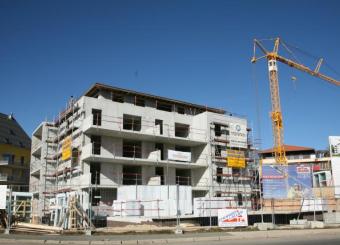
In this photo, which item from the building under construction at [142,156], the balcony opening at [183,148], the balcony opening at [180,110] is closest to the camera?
the building under construction at [142,156]

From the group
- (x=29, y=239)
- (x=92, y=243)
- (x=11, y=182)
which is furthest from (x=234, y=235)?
(x=11, y=182)

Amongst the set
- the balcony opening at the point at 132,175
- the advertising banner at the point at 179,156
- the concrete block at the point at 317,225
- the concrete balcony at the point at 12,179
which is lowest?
the concrete block at the point at 317,225

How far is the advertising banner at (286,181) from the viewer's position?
2858 centimetres

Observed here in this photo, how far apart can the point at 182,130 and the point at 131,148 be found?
751 cm

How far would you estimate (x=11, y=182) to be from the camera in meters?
60.3

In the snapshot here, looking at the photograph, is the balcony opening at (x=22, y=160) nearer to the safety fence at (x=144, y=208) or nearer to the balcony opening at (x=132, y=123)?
the safety fence at (x=144, y=208)

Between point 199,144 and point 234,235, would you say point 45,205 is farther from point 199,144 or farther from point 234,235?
point 234,235

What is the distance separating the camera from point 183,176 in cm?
4375

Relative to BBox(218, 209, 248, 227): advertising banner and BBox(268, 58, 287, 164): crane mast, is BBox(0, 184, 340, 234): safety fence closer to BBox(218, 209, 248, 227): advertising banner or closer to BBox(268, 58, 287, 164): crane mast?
BBox(218, 209, 248, 227): advertising banner

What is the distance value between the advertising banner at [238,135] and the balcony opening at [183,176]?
19.0ft

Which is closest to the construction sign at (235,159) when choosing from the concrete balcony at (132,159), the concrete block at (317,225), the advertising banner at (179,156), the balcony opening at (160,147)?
the concrete balcony at (132,159)

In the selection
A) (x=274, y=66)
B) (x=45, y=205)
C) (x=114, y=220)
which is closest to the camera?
(x=114, y=220)

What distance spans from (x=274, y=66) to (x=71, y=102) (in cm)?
3333

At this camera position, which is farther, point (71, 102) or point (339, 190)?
point (71, 102)
